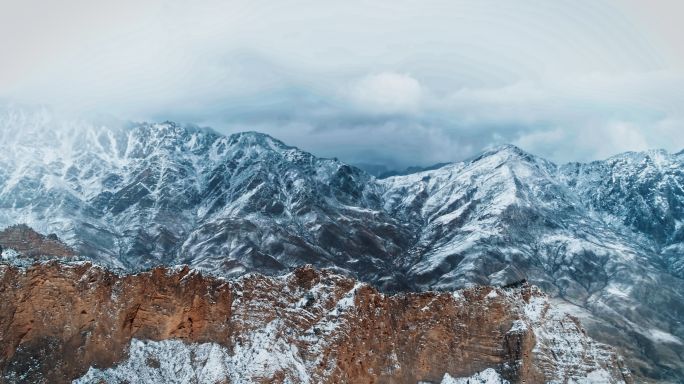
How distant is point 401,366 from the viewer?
12556 cm

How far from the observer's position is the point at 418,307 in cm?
13262

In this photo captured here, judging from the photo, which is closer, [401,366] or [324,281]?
[401,366]

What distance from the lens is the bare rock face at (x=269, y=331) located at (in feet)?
360

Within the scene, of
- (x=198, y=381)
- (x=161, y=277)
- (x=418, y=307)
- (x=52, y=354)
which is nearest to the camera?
(x=52, y=354)

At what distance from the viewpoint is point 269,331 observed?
123125 mm

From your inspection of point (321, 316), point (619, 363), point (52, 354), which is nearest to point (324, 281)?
point (321, 316)

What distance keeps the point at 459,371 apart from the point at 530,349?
56.1 ft

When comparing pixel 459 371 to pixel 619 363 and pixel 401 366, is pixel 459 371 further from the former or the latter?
pixel 619 363

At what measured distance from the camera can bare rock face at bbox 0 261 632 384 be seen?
110m

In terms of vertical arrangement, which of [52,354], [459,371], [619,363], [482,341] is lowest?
[52,354]

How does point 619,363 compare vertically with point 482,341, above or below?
above

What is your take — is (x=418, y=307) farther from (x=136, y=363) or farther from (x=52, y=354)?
(x=52, y=354)

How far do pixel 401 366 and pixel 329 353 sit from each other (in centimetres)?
1718

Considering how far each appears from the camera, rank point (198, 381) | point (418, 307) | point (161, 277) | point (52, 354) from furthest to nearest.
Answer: point (418, 307) → point (161, 277) → point (198, 381) → point (52, 354)
